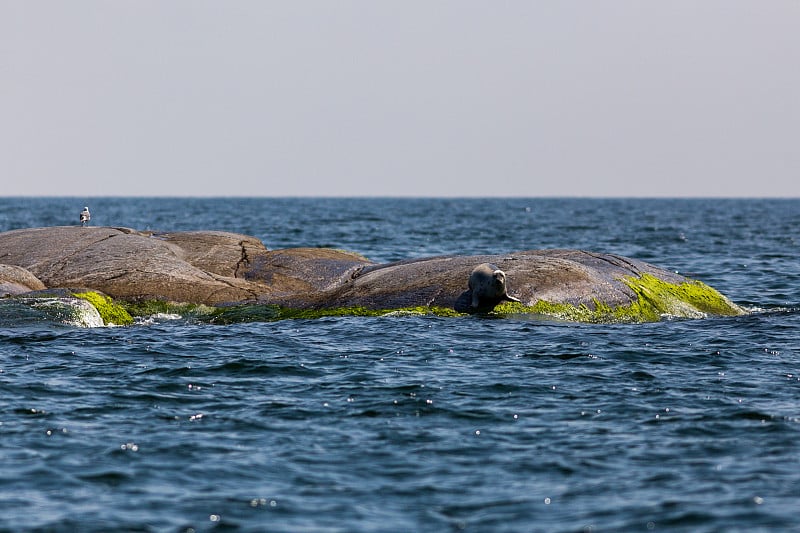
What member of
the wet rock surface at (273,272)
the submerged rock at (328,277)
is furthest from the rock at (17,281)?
the submerged rock at (328,277)

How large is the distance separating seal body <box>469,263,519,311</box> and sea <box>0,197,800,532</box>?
39cm

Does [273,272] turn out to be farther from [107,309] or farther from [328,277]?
[107,309]

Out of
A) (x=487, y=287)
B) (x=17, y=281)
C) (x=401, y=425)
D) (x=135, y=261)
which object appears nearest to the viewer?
(x=401, y=425)

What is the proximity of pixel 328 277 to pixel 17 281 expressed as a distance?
6482mm

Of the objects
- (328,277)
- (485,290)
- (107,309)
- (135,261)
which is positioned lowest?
(107,309)

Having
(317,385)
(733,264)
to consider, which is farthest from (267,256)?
(733,264)

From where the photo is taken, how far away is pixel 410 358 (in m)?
15.6

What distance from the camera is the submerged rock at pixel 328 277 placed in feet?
63.6

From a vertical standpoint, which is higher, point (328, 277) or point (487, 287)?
point (487, 287)

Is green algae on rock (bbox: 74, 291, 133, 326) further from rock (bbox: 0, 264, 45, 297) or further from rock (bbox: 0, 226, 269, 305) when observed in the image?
rock (bbox: 0, 264, 45, 297)

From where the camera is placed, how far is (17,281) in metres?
19.8

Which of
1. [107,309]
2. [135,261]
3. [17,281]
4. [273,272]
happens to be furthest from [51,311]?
[273,272]

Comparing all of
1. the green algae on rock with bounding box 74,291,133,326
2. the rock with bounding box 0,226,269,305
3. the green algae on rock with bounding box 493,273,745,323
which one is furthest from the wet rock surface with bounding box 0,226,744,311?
the green algae on rock with bounding box 74,291,133,326

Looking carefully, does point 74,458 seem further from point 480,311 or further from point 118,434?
point 480,311
